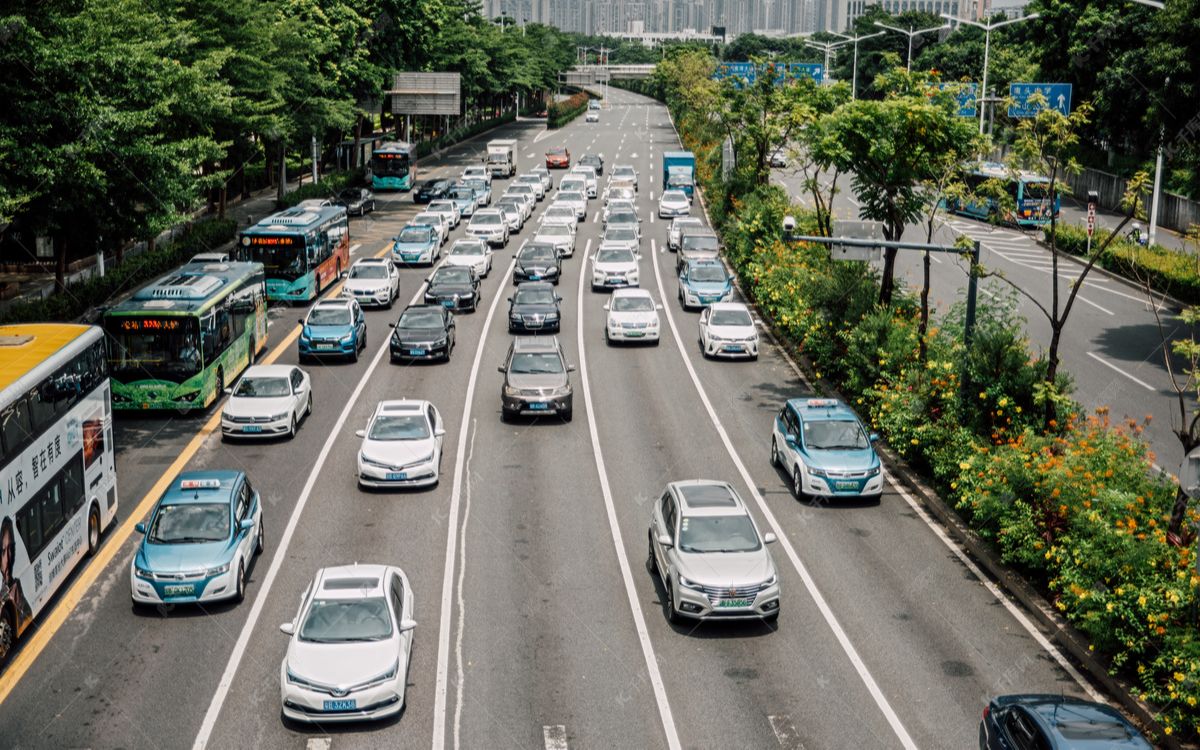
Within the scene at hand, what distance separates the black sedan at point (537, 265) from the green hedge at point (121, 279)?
14192 mm

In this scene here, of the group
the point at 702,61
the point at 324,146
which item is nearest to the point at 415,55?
the point at 324,146

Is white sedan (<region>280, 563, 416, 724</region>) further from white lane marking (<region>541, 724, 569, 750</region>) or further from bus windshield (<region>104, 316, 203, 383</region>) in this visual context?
bus windshield (<region>104, 316, 203, 383</region>)

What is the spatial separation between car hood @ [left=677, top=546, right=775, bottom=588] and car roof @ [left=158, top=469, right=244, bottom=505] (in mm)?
8521

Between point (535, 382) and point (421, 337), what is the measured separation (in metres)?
7.16

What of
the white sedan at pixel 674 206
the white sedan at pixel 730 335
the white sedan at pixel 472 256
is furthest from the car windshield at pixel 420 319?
the white sedan at pixel 674 206

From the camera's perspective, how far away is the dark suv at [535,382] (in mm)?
32500

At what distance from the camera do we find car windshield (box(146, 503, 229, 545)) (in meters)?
21.8

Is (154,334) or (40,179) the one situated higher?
(40,179)

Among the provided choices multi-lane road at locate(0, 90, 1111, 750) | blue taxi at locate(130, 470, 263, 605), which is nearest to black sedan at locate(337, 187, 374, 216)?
multi-lane road at locate(0, 90, 1111, 750)

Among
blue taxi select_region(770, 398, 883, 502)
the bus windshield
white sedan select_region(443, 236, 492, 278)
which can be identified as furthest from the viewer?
white sedan select_region(443, 236, 492, 278)

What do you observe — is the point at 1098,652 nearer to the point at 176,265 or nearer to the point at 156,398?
the point at 156,398

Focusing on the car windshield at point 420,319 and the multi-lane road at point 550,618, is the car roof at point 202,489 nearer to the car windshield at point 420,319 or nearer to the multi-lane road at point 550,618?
the multi-lane road at point 550,618

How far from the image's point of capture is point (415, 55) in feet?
267

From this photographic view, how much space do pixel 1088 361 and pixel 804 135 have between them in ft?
41.8
